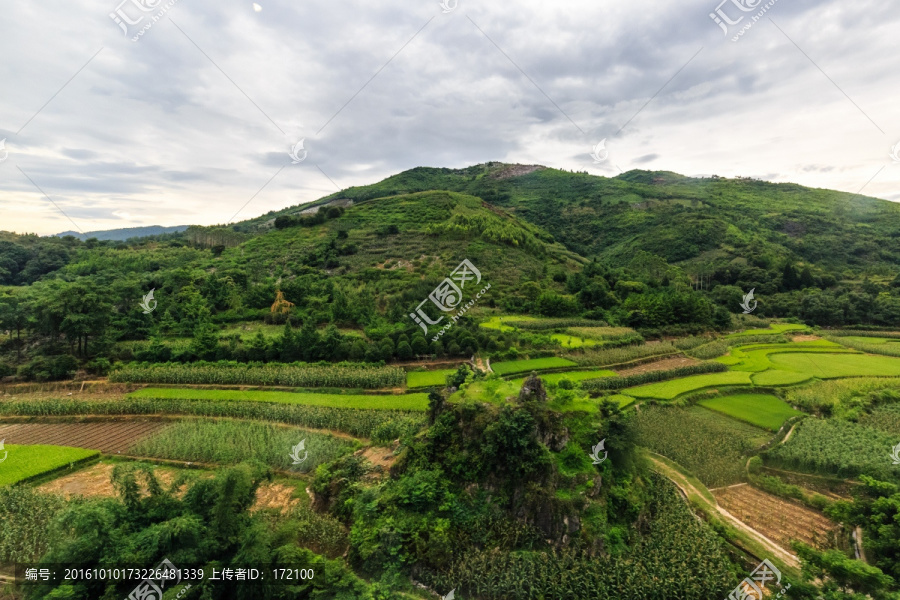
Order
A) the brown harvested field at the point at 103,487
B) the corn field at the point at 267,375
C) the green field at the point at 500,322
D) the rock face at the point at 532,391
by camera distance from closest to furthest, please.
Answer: the rock face at the point at 532,391, the brown harvested field at the point at 103,487, the corn field at the point at 267,375, the green field at the point at 500,322

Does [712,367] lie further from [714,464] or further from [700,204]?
[700,204]

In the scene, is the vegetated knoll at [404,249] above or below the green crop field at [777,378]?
above

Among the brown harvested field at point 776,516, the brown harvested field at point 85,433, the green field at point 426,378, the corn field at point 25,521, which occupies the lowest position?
the brown harvested field at point 776,516

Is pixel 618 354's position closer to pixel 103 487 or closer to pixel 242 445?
pixel 242 445

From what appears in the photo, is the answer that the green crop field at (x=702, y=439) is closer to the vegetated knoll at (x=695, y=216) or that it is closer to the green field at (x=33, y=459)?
the green field at (x=33, y=459)

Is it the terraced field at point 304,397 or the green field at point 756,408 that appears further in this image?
the terraced field at point 304,397

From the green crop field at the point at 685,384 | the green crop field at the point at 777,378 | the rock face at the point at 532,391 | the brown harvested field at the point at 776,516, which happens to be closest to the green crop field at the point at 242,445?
the rock face at the point at 532,391

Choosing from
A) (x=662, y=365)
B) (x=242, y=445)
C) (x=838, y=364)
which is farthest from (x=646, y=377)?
(x=242, y=445)

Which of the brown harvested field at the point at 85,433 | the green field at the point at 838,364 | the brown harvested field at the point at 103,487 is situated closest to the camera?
the brown harvested field at the point at 103,487
